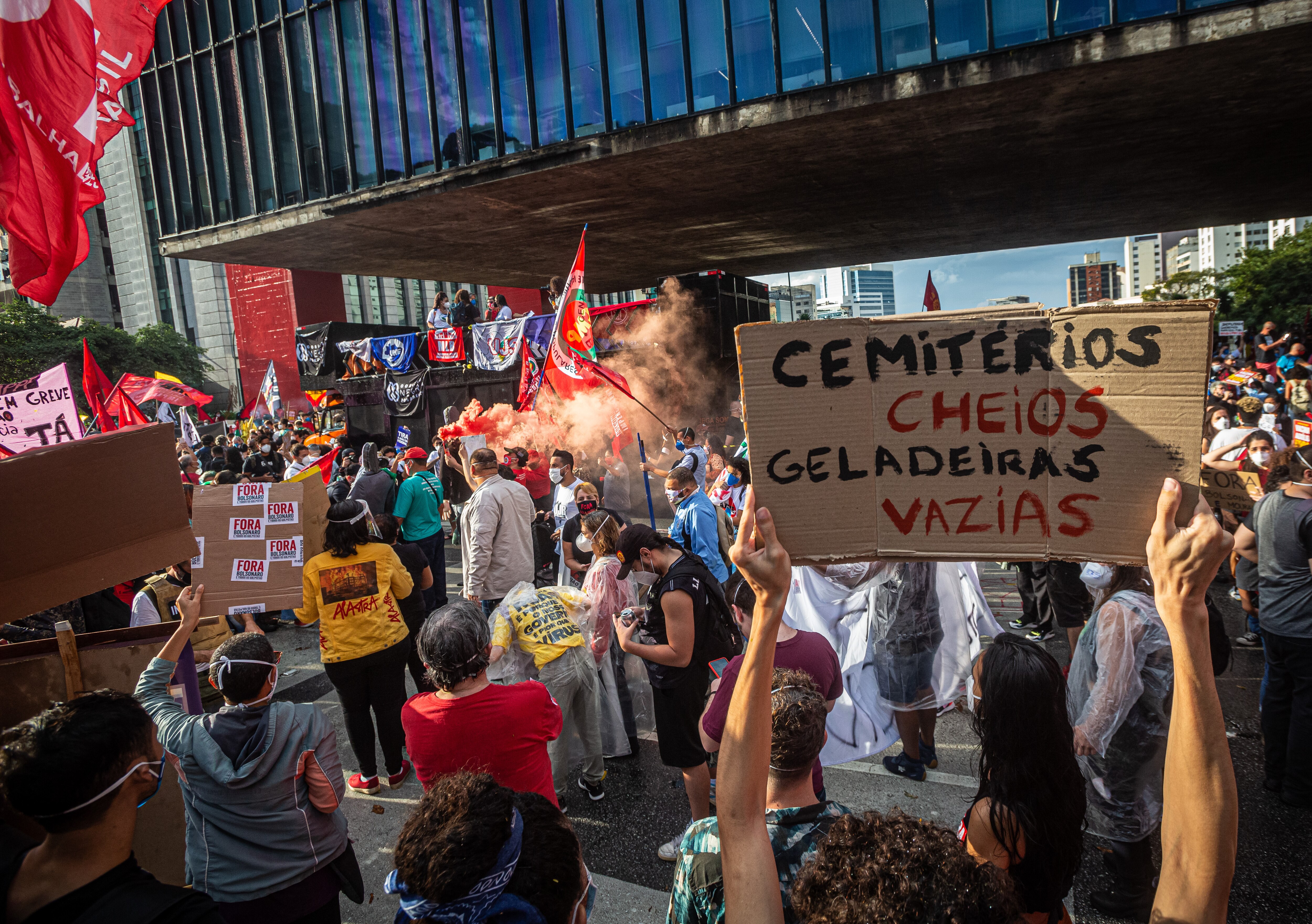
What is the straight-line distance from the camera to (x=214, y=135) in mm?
18250

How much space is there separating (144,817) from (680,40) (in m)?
13.8

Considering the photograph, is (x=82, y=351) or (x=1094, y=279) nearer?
(x=82, y=351)

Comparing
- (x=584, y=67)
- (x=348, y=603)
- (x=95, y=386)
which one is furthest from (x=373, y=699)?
(x=584, y=67)

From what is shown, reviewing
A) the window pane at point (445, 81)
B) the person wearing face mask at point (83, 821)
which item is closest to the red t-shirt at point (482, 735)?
the person wearing face mask at point (83, 821)

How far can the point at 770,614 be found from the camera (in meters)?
1.46

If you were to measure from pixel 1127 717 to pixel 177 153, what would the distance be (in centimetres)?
2401

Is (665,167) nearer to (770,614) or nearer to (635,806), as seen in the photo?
(635,806)

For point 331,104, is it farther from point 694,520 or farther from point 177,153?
point 694,520

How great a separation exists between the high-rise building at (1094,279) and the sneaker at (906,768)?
123 meters

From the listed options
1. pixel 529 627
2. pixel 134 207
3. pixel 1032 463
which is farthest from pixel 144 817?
pixel 134 207

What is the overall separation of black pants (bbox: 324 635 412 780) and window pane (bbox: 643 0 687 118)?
34.9ft

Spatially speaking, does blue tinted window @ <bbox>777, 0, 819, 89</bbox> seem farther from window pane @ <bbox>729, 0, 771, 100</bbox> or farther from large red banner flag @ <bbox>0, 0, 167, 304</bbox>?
large red banner flag @ <bbox>0, 0, 167, 304</bbox>

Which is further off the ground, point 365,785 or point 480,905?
point 480,905

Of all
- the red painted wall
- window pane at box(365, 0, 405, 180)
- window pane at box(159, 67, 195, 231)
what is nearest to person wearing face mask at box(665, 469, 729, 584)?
window pane at box(365, 0, 405, 180)
